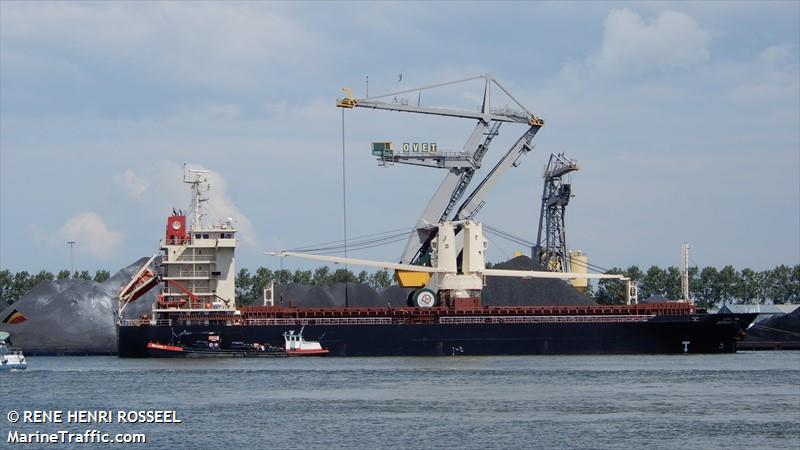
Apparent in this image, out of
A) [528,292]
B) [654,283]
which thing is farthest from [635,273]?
[528,292]

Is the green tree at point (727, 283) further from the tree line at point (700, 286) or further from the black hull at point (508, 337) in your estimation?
the black hull at point (508, 337)

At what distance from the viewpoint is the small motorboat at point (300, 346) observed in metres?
69.0

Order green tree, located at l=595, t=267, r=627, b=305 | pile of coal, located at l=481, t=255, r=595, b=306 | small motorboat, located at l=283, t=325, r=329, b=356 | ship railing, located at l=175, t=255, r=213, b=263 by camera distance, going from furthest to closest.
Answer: green tree, located at l=595, t=267, r=627, b=305, pile of coal, located at l=481, t=255, r=595, b=306, ship railing, located at l=175, t=255, r=213, b=263, small motorboat, located at l=283, t=325, r=329, b=356

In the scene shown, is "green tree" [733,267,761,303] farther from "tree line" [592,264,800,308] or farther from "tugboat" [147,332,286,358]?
"tugboat" [147,332,286,358]

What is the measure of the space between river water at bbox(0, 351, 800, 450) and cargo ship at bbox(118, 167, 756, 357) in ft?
13.1

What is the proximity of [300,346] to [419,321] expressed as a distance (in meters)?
6.40

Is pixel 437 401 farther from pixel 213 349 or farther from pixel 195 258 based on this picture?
pixel 195 258

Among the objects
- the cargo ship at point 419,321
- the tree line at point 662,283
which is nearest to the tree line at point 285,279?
the tree line at point 662,283

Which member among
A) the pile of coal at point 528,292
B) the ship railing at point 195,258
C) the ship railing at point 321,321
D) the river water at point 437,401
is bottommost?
the river water at point 437,401

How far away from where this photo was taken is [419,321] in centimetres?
7044

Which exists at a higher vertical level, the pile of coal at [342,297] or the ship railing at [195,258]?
the ship railing at [195,258]

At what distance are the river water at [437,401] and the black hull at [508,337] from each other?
3.82 m

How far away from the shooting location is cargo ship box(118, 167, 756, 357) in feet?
227

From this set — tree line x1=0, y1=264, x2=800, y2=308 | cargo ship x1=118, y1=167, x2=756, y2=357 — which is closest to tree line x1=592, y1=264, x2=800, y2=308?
tree line x1=0, y1=264, x2=800, y2=308
